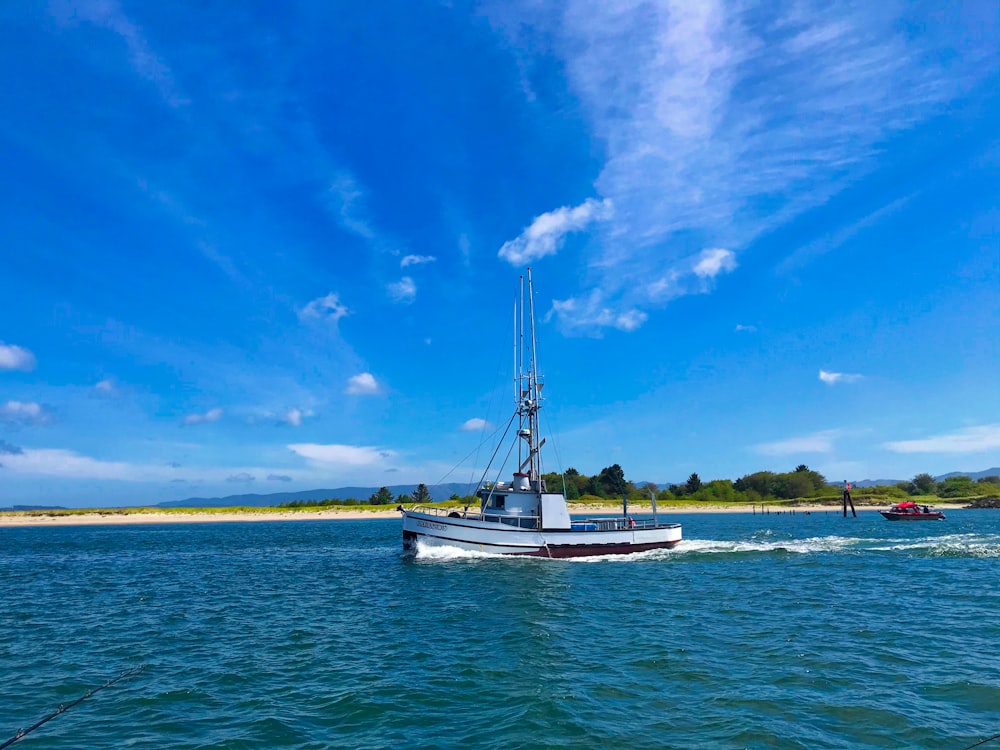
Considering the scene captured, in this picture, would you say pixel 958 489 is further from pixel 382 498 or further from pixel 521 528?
pixel 521 528

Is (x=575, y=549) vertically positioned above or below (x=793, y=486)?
below

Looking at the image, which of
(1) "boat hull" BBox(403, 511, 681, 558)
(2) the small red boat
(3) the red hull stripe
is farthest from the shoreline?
(1) "boat hull" BBox(403, 511, 681, 558)

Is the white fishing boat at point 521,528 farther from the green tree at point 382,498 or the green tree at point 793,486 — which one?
the green tree at point 793,486

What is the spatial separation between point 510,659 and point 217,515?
14839 centimetres

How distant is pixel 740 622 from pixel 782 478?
190 metres

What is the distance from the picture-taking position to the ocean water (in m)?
13.0

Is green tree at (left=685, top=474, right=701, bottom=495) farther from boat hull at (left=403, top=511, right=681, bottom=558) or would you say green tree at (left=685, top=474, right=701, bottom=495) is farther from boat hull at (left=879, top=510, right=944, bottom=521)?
boat hull at (left=403, top=511, right=681, bottom=558)

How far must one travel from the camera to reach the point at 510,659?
1888 cm

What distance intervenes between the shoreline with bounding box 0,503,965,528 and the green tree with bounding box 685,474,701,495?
85.0ft

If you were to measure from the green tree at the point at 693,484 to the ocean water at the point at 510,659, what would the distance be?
6099 inches

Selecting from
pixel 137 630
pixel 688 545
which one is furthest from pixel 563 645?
pixel 688 545

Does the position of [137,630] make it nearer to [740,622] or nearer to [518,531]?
[740,622]

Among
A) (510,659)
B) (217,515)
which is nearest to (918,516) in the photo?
(510,659)

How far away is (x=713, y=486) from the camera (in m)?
188
